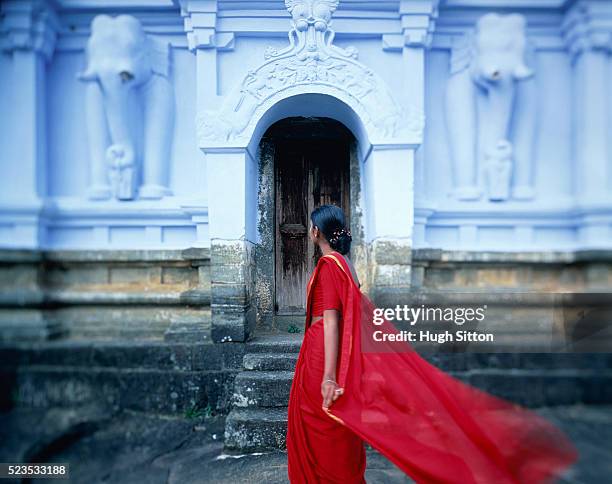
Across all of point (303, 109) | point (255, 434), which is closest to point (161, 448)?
point (255, 434)

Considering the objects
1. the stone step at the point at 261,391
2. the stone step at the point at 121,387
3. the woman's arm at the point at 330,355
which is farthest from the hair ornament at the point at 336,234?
the stone step at the point at 121,387

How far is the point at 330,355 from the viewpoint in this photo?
184 centimetres

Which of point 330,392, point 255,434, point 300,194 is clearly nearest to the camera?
point 330,392

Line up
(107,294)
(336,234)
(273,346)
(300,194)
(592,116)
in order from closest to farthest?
(336,234), (592,116), (273,346), (107,294), (300,194)

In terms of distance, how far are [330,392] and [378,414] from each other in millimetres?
264

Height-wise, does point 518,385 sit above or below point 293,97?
below

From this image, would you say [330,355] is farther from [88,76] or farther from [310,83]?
[88,76]

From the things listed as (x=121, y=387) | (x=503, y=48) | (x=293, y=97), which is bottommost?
(x=121, y=387)

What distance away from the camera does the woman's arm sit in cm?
182

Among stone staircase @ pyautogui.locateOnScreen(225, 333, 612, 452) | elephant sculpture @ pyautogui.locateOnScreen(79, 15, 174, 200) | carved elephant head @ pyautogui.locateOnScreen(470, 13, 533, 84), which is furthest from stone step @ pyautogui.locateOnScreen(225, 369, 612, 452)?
carved elephant head @ pyautogui.locateOnScreen(470, 13, 533, 84)

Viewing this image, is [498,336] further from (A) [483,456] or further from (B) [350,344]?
(B) [350,344]

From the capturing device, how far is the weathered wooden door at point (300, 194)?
434 centimetres

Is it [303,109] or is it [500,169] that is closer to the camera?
[500,169]

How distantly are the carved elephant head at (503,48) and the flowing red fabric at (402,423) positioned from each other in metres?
2.54
